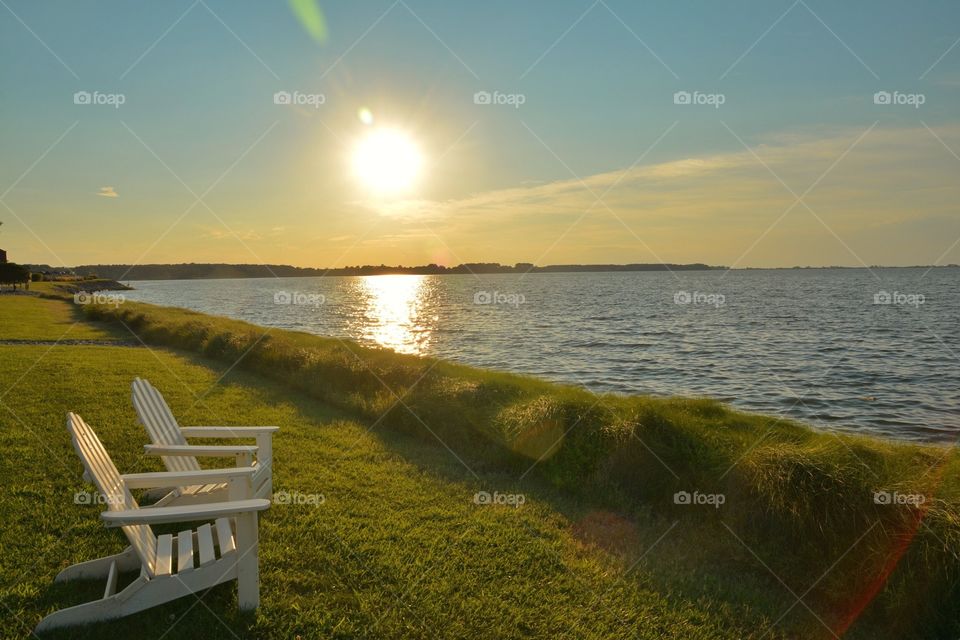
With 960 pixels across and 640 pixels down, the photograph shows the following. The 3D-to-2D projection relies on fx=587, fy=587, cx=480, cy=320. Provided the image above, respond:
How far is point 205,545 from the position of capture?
4473 millimetres

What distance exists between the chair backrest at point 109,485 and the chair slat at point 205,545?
1.02 ft

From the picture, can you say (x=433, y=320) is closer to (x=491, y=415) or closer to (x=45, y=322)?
(x=45, y=322)

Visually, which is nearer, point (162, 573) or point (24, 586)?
point (162, 573)

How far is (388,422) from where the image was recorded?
10.5 m

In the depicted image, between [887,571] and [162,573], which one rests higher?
[162,573]

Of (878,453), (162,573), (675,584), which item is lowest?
(675,584)

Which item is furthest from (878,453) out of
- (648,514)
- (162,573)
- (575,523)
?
(162,573)

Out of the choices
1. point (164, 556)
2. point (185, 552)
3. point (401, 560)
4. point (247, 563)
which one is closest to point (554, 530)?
point (401, 560)

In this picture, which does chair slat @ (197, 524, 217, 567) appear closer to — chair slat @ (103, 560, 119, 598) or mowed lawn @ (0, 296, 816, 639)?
mowed lawn @ (0, 296, 816, 639)

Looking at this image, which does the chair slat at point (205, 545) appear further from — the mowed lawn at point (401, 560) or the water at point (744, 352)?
the water at point (744, 352)

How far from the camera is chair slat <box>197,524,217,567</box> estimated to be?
426 centimetres

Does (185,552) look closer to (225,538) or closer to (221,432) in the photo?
(225,538)

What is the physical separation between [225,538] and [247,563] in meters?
0.44

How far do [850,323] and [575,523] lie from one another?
45261 millimetres
